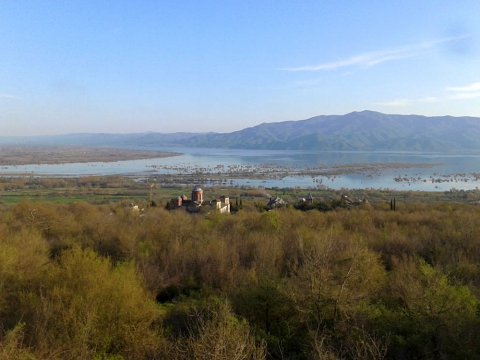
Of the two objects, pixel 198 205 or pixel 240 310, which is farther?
pixel 198 205

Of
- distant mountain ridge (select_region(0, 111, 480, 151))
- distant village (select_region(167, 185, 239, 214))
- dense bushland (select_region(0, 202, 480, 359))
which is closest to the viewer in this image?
dense bushland (select_region(0, 202, 480, 359))

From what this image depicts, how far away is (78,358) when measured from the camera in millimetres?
6527

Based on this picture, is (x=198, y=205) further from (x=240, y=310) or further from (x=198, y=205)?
(x=240, y=310)

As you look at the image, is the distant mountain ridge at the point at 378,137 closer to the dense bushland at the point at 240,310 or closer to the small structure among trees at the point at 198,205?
the small structure among trees at the point at 198,205

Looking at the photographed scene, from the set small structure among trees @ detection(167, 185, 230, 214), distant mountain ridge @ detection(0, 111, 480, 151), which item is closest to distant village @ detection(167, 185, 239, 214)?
small structure among trees @ detection(167, 185, 230, 214)

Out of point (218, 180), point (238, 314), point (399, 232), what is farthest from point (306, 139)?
point (238, 314)

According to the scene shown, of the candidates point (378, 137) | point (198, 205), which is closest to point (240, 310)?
point (198, 205)

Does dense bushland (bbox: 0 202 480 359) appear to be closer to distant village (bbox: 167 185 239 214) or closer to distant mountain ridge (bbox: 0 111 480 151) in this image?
distant village (bbox: 167 185 239 214)

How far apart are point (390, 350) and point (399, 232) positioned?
10.7 m

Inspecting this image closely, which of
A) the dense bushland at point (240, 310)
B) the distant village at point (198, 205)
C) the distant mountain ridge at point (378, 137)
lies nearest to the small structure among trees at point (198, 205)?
the distant village at point (198, 205)

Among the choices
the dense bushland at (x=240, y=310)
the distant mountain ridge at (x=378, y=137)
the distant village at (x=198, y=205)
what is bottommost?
the distant village at (x=198, y=205)

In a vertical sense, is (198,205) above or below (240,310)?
below

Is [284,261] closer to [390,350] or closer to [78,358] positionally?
[390,350]

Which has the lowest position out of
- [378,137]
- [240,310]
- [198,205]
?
[198,205]
